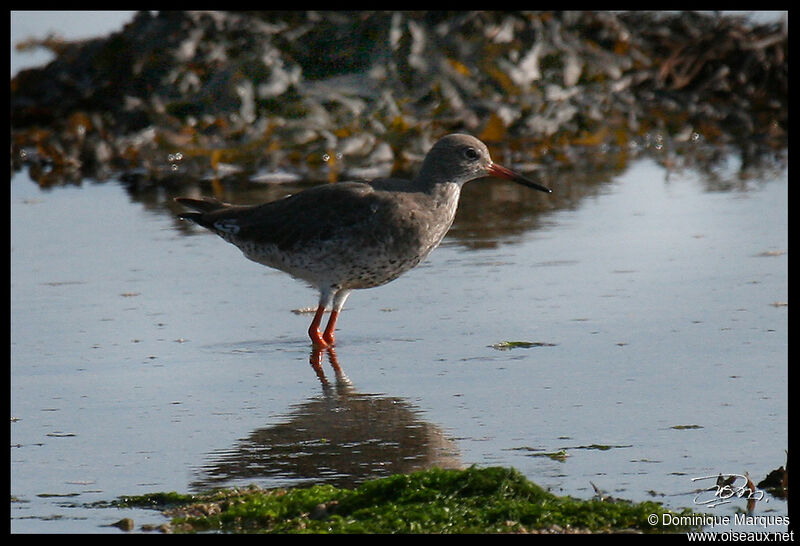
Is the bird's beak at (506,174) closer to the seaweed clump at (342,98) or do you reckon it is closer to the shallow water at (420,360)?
the shallow water at (420,360)

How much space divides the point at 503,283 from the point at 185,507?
398 cm

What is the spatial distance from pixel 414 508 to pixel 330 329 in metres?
2.97

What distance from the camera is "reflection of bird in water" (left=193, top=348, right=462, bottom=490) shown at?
180 inches

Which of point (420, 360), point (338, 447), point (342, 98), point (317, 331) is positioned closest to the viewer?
point (338, 447)

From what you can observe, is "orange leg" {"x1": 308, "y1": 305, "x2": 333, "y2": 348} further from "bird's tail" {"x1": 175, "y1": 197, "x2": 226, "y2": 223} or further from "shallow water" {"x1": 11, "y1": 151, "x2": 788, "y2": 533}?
"bird's tail" {"x1": 175, "y1": 197, "x2": 226, "y2": 223}

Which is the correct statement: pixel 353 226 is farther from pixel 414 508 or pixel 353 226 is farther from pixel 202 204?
pixel 414 508

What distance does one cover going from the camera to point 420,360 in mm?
6250

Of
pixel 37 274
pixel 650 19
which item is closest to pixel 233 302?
pixel 37 274

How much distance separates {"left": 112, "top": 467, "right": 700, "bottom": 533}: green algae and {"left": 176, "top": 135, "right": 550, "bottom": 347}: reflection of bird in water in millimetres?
2507

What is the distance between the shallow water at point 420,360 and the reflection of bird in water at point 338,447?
0.01 m

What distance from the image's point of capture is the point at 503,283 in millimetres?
7828

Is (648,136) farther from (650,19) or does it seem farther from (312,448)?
(312,448)
